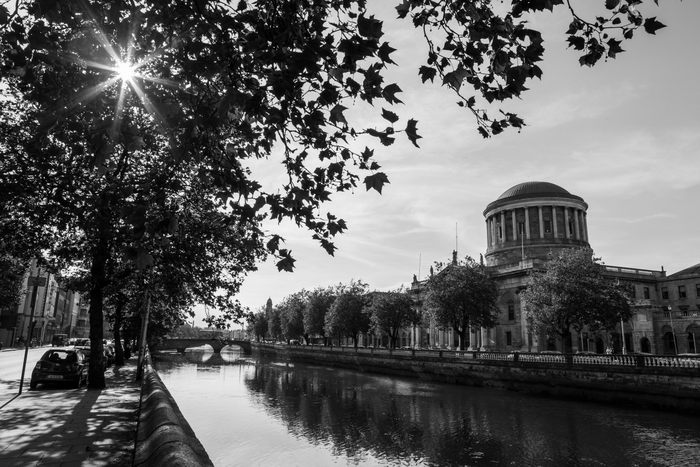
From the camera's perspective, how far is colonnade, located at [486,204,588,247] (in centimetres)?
8250

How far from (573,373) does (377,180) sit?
32.8 metres

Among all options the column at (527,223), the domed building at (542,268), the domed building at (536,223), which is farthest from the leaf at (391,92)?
the column at (527,223)

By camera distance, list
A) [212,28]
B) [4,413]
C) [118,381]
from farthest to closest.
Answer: [118,381]
[4,413]
[212,28]

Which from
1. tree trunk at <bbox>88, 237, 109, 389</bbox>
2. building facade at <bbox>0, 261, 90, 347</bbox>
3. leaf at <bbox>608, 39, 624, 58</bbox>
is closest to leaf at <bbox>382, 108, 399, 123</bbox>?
leaf at <bbox>608, 39, 624, 58</bbox>

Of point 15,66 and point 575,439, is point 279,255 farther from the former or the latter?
point 575,439

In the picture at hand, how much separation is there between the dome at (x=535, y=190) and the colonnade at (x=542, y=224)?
2509 millimetres

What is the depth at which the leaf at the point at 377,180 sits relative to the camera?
583cm

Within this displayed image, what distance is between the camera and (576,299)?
3991cm

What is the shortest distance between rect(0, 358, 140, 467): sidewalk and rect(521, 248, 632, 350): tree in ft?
116

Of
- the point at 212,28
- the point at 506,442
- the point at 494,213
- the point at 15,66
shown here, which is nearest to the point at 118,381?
the point at 506,442

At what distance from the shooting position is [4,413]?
11.6m

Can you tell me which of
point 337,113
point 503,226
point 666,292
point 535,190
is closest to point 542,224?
point 503,226

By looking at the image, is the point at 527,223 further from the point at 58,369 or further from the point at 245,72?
the point at 245,72

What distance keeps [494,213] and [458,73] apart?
87532 millimetres
